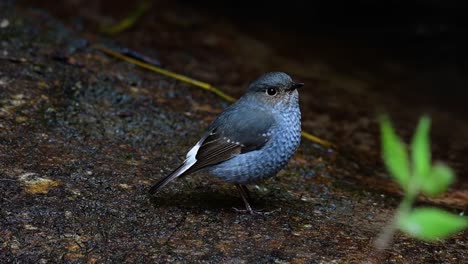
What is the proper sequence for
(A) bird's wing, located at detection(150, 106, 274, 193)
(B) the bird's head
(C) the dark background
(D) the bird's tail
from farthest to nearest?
(C) the dark background
(B) the bird's head
(A) bird's wing, located at detection(150, 106, 274, 193)
(D) the bird's tail

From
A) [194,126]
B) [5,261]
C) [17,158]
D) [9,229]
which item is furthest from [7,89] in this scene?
[5,261]

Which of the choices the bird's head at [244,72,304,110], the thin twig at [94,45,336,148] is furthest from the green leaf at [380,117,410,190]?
the thin twig at [94,45,336,148]

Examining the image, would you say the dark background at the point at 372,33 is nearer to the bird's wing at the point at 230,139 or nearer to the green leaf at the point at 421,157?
the bird's wing at the point at 230,139

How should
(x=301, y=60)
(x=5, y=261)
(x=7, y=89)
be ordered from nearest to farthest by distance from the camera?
(x=5, y=261) → (x=7, y=89) → (x=301, y=60)

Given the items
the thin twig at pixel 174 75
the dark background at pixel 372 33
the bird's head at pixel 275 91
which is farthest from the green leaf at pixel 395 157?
the dark background at pixel 372 33

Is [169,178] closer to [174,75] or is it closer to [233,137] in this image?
[233,137]

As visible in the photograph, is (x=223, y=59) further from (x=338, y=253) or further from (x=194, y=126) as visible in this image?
(x=338, y=253)

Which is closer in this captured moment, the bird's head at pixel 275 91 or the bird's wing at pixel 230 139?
the bird's wing at pixel 230 139

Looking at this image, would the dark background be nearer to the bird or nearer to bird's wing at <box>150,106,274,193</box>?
the bird
